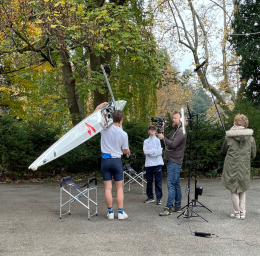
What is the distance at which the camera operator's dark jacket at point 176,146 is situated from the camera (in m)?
6.14

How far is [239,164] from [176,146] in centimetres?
111

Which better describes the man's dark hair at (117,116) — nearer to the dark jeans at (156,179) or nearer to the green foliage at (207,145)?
the dark jeans at (156,179)

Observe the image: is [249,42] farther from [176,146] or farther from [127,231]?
[127,231]

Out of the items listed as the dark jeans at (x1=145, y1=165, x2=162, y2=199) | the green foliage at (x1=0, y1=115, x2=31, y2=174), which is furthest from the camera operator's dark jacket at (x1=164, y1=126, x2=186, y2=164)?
the green foliage at (x1=0, y1=115, x2=31, y2=174)

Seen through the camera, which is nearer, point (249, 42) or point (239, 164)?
point (239, 164)

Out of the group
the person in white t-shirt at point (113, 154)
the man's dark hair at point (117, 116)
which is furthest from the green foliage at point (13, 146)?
the man's dark hair at point (117, 116)

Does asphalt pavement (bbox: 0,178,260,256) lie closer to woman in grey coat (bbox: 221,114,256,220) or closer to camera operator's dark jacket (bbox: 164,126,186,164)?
woman in grey coat (bbox: 221,114,256,220)

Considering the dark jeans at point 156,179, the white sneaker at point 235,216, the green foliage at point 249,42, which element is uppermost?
the green foliage at point 249,42

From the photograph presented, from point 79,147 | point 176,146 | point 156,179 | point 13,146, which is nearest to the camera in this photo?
point 176,146

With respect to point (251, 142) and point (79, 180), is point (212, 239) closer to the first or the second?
point (251, 142)

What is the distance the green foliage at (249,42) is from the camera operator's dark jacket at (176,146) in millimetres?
10909

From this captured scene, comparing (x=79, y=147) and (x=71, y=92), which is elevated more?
(x=71, y=92)

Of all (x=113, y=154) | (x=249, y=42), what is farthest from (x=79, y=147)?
(x=249, y=42)

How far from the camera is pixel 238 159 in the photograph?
603 centimetres
